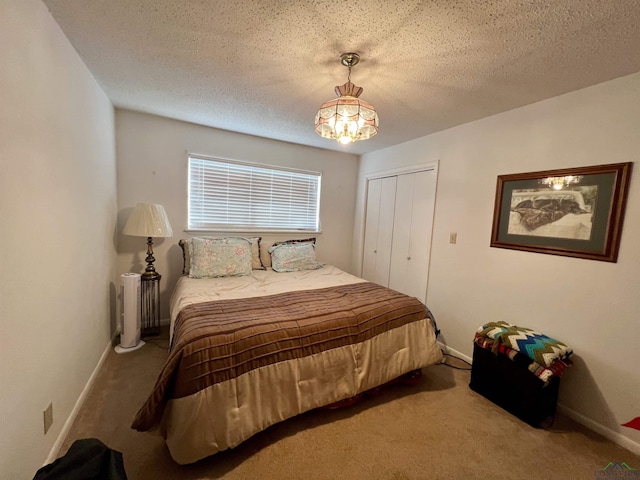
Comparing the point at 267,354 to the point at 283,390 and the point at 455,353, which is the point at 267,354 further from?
the point at 455,353

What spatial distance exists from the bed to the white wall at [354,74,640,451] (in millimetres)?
759

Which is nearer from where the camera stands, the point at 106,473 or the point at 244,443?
the point at 106,473

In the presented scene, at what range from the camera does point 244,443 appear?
5.17 feet

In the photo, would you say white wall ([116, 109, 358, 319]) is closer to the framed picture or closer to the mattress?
the mattress

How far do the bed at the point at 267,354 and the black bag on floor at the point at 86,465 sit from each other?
27 centimetres

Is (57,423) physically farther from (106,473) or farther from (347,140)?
(347,140)

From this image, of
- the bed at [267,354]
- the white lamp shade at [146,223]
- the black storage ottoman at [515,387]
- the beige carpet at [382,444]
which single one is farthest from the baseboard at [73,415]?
the black storage ottoman at [515,387]

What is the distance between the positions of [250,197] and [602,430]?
3.73 meters

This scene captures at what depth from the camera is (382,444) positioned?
1.60 m

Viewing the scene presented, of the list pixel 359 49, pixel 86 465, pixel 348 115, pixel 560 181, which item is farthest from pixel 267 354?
pixel 560 181

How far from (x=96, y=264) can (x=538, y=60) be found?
11.1 ft

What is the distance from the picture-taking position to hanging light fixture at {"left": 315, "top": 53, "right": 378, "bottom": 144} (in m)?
1.55

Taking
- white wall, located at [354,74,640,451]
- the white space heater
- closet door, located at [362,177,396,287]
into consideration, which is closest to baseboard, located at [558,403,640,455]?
white wall, located at [354,74,640,451]

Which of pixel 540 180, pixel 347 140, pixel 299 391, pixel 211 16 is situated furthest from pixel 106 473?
pixel 540 180
